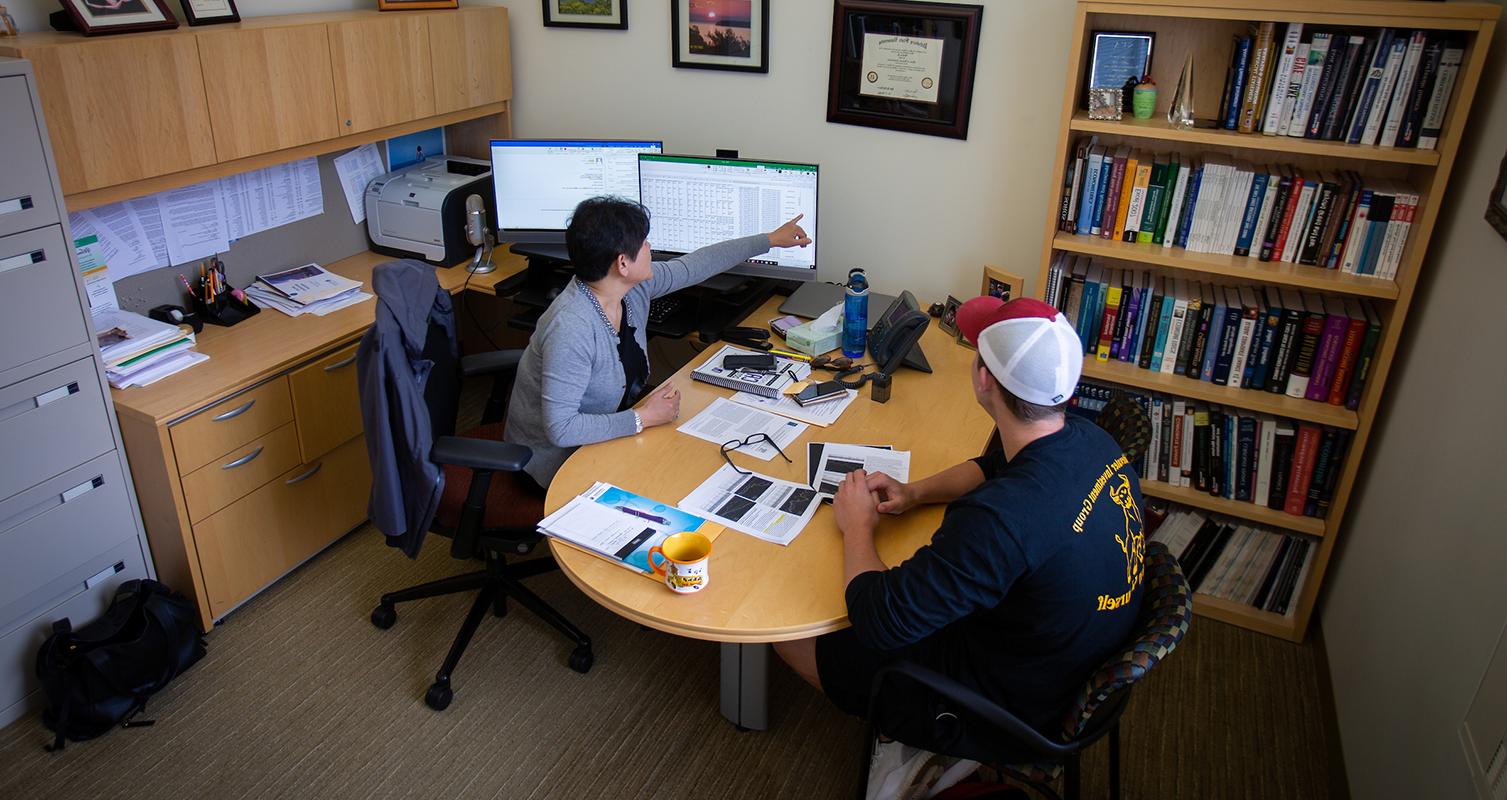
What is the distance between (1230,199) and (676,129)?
1872 mm

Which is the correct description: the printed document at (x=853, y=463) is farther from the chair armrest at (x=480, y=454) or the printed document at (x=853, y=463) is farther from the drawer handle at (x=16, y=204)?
the drawer handle at (x=16, y=204)

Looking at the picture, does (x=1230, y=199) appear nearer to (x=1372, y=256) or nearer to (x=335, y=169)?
(x=1372, y=256)

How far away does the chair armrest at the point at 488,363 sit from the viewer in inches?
105

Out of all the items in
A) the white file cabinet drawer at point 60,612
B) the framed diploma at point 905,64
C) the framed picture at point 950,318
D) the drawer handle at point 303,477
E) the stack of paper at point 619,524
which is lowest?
the white file cabinet drawer at point 60,612

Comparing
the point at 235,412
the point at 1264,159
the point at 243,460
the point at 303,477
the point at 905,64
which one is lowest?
the point at 303,477

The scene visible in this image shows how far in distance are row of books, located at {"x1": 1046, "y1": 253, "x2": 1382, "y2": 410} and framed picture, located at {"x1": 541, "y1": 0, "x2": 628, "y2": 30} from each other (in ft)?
5.79

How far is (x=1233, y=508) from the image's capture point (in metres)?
2.83

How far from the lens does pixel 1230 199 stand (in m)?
2.60

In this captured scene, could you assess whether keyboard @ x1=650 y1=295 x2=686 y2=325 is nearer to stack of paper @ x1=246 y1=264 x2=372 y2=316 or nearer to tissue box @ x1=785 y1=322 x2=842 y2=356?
tissue box @ x1=785 y1=322 x2=842 y2=356

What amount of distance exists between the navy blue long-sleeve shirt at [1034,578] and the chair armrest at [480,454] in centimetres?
92

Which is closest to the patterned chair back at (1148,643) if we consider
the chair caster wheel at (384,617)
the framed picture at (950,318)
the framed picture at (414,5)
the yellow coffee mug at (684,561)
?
the yellow coffee mug at (684,561)

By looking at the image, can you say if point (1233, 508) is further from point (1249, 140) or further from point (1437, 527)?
point (1249, 140)

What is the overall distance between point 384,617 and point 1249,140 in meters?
2.71

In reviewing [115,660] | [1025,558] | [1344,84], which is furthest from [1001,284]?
[115,660]
